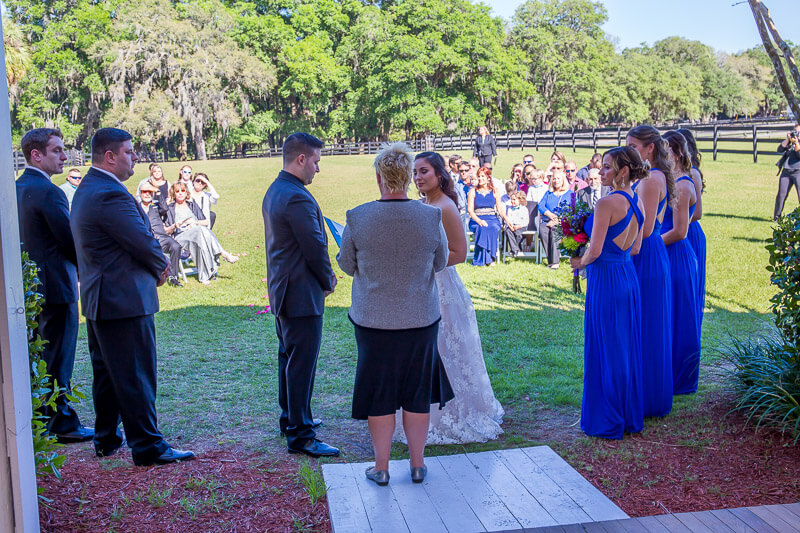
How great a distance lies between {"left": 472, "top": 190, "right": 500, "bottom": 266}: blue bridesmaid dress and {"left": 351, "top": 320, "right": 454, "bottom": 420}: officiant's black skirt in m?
7.98

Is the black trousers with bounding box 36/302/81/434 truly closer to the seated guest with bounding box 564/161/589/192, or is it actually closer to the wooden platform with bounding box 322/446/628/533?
the wooden platform with bounding box 322/446/628/533

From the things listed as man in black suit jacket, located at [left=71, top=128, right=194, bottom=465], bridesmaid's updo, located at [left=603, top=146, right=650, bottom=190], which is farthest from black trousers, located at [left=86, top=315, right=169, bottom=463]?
bridesmaid's updo, located at [left=603, top=146, right=650, bottom=190]

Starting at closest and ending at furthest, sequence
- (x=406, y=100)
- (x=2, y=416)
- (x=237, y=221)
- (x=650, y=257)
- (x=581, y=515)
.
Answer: (x=2, y=416), (x=581, y=515), (x=650, y=257), (x=237, y=221), (x=406, y=100)

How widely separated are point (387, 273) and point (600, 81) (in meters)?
65.0

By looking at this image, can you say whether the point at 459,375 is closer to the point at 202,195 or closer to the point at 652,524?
the point at 652,524

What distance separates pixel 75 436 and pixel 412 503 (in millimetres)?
2537

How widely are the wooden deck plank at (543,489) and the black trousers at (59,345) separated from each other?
9.68 feet

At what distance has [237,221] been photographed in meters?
18.8

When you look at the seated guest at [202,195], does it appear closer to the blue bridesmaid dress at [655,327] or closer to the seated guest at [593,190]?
the seated guest at [593,190]

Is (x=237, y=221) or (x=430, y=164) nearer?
(x=430, y=164)

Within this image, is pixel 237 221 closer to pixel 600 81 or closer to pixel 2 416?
pixel 2 416

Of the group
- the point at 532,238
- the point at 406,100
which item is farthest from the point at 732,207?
the point at 406,100

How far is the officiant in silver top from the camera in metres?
3.61

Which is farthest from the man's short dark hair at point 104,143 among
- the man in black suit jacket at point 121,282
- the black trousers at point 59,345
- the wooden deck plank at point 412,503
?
the wooden deck plank at point 412,503
